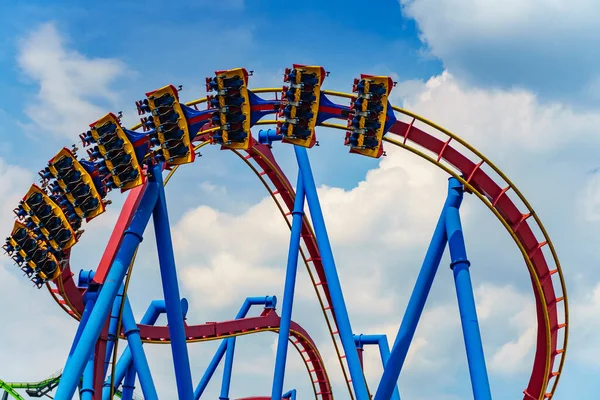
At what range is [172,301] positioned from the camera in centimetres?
1340

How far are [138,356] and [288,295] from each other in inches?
139

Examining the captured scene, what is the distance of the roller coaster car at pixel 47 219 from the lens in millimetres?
13344

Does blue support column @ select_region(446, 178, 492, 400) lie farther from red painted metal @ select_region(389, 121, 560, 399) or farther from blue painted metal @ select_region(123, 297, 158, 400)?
blue painted metal @ select_region(123, 297, 158, 400)

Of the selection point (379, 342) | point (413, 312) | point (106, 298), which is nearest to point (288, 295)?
point (379, 342)

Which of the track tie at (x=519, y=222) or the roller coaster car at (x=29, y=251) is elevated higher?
the track tie at (x=519, y=222)

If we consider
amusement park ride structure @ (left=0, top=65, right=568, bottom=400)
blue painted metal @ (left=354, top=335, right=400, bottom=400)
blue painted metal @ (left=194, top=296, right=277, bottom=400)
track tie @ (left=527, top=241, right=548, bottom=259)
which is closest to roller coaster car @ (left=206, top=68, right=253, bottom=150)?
amusement park ride structure @ (left=0, top=65, right=568, bottom=400)

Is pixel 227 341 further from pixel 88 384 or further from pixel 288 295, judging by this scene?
pixel 88 384

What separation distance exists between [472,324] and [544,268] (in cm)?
283

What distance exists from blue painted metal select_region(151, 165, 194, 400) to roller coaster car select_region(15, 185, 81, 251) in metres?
1.42

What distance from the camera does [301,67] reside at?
12.9 m

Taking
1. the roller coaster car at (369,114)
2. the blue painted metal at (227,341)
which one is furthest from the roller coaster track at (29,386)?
the roller coaster car at (369,114)

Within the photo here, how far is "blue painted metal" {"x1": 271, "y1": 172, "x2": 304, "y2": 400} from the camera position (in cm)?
1678

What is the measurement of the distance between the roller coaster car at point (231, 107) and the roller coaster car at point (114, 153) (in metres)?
1.44

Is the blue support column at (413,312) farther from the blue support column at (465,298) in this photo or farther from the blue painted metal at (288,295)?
the blue painted metal at (288,295)
